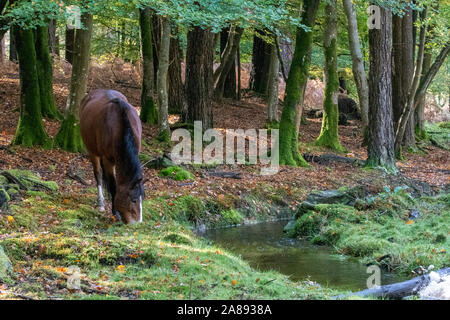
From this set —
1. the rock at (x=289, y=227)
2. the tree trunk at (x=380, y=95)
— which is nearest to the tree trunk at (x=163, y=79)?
the rock at (x=289, y=227)

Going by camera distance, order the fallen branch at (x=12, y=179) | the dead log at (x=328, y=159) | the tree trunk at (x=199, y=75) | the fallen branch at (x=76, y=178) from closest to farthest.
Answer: the fallen branch at (x=12, y=179)
the fallen branch at (x=76, y=178)
the tree trunk at (x=199, y=75)
the dead log at (x=328, y=159)

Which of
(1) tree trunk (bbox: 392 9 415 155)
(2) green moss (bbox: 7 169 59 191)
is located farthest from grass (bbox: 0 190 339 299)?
(1) tree trunk (bbox: 392 9 415 155)

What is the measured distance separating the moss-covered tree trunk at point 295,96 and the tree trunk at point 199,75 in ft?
8.80

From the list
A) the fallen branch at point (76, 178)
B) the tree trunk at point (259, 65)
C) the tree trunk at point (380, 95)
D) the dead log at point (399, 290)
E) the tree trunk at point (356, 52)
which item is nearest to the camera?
the dead log at point (399, 290)

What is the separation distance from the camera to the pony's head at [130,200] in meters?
9.12

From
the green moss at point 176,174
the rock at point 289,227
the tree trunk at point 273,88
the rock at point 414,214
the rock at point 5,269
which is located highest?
the tree trunk at point 273,88

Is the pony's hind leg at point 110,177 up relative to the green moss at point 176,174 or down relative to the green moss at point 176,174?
up

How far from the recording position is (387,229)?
11.1 m

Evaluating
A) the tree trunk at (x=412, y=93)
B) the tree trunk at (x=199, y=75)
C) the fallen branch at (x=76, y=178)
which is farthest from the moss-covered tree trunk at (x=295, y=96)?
the fallen branch at (x=76, y=178)

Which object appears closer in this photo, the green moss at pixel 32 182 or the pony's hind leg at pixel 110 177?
the pony's hind leg at pixel 110 177

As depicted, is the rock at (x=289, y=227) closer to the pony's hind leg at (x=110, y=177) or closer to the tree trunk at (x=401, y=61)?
the pony's hind leg at (x=110, y=177)

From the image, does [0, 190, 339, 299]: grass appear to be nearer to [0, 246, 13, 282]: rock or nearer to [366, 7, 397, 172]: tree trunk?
[0, 246, 13, 282]: rock

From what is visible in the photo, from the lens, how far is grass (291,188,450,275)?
359 inches
